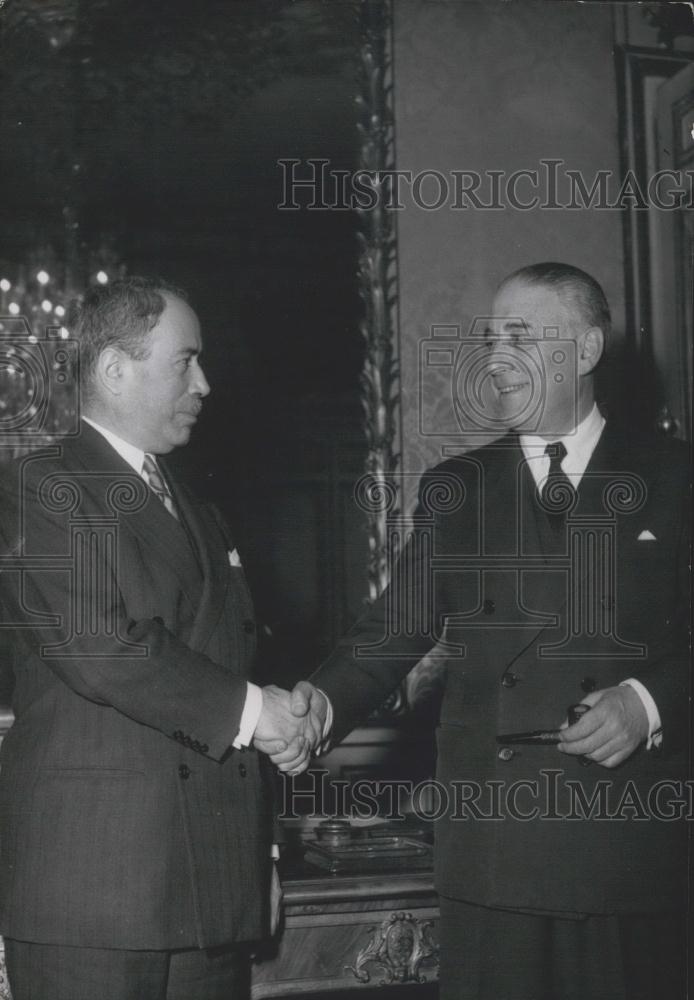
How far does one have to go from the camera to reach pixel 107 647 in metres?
1.78

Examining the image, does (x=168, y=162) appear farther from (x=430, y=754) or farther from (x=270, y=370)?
(x=430, y=754)

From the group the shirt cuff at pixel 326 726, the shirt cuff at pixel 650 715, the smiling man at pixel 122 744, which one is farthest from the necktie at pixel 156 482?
the shirt cuff at pixel 650 715

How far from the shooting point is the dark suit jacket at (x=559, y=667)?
1.84 m

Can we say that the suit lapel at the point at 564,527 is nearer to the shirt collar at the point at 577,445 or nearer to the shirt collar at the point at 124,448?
the shirt collar at the point at 577,445

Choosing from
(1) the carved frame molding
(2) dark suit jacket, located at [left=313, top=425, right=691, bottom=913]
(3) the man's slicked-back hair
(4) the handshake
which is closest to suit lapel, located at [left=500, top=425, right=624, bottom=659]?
(2) dark suit jacket, located at [left=313, top=425, right=691, bottom=913]

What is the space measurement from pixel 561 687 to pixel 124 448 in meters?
0.90

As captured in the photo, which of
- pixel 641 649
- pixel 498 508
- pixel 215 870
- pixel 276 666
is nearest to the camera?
pixel 215 870

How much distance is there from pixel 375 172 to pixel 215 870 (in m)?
1.84

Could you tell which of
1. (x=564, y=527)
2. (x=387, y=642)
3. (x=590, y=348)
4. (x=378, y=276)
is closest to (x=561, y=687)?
(x=564, y=527)

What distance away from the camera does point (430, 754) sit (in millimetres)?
2814

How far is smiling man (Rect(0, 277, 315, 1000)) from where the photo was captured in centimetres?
173

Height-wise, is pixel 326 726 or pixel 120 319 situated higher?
pixel 120 319

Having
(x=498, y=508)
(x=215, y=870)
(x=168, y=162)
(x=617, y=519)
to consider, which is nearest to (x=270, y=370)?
(x=168, y=162)

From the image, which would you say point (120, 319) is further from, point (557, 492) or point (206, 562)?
point (557, 492)
